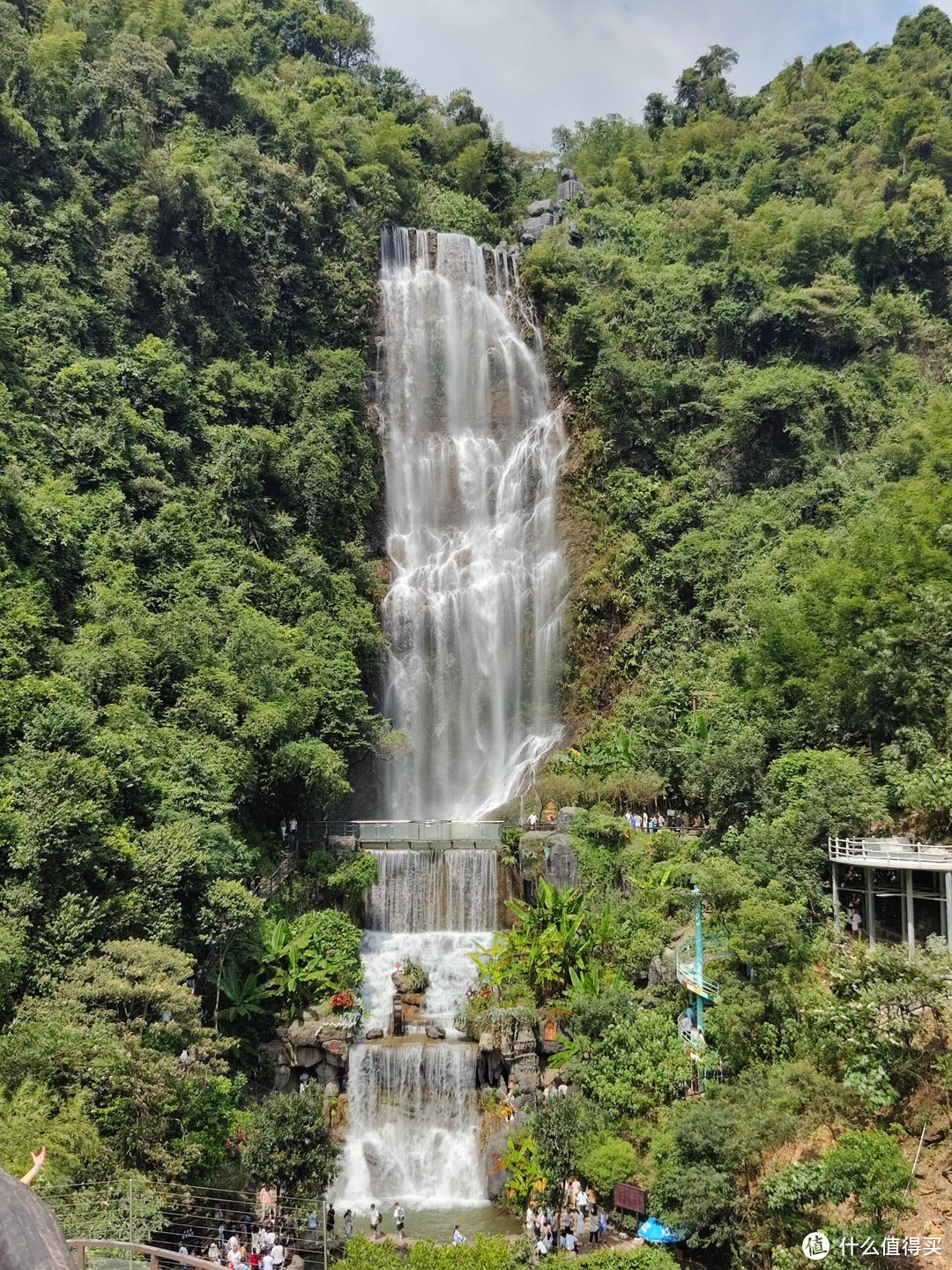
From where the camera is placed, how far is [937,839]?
19047 mm

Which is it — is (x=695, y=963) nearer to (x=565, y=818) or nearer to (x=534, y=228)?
(x=565, y=818)

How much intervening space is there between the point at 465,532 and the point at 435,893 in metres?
15.3

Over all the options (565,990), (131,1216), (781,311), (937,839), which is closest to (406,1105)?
(565,990)

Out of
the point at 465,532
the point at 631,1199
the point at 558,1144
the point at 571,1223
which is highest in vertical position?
the point at 465,532

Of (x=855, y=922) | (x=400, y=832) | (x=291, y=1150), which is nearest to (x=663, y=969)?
(x=855, y=922)

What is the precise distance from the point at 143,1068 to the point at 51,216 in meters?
27.2

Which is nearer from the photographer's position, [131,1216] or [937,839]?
[131,1216]

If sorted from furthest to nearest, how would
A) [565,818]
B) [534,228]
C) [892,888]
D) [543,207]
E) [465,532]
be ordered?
[543,207] < [534,228] < [465,532] < [565,818] < [892,888]

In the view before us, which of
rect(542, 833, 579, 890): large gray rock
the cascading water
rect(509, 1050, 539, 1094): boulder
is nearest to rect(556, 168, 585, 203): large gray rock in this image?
rect(542, 833, 579, 890): large gray rock

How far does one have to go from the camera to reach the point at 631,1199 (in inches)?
679

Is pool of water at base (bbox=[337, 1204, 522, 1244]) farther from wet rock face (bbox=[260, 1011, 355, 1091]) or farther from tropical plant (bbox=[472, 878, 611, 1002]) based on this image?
tropical plant (bbox=[472, 878, 611, 1002])

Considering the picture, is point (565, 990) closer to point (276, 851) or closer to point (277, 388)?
point (276, 851)

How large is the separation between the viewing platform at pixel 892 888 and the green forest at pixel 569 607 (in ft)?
1.76

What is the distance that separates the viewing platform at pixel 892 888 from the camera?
17266mm
